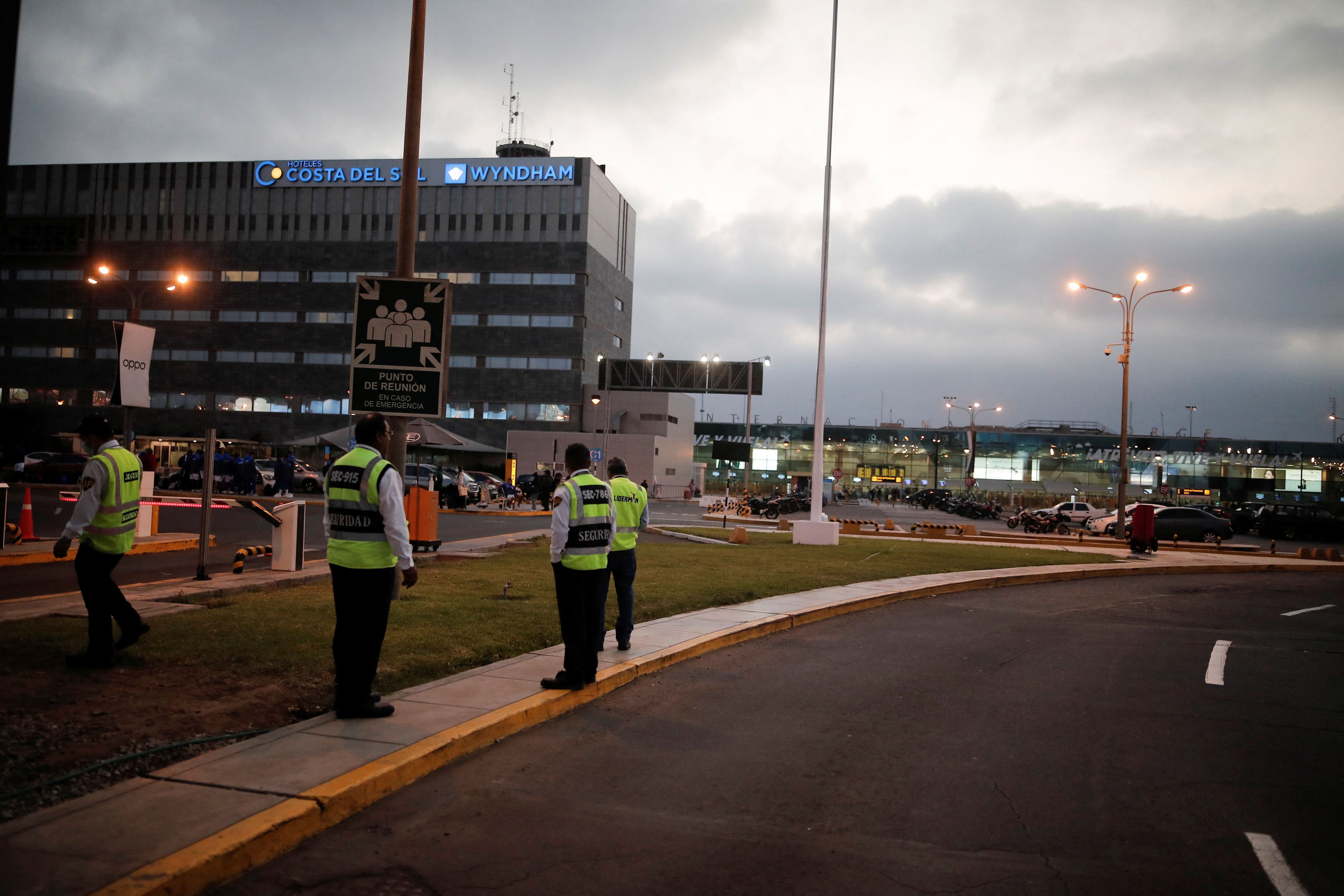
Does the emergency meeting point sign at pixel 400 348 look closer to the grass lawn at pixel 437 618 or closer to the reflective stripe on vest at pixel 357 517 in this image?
the grass lawn at pixel 437 618

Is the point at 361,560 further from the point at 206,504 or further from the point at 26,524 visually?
the point at 26,524

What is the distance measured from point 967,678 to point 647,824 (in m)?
5.05

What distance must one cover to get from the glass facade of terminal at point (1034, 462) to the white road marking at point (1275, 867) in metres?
84.2

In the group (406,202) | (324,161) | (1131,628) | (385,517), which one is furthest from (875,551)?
(324,161)

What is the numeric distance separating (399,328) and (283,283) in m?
74.0

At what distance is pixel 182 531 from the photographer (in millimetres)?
21453

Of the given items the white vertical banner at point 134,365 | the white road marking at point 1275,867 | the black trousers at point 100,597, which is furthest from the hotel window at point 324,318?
the white road marking at point 1275,867

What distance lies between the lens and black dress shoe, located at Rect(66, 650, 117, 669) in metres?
Result: 7.01

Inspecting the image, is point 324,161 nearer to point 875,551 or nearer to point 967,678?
point 875,551

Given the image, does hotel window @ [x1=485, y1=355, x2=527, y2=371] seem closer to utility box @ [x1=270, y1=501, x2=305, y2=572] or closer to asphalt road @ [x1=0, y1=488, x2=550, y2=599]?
asphalt road @ [x1=0, y1=488, x2=550, y2=599]

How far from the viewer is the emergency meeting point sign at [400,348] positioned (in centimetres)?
939

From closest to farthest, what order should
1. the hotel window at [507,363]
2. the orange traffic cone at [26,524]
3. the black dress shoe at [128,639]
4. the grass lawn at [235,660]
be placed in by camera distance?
the grass lawn at [235,660] → the black dress shoe at [128,639] → the orange traffic cone at [26,524] → the hotel window at [507,363]

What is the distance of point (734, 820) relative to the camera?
16.0 feet

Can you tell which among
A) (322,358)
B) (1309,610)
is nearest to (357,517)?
(1309,610)
